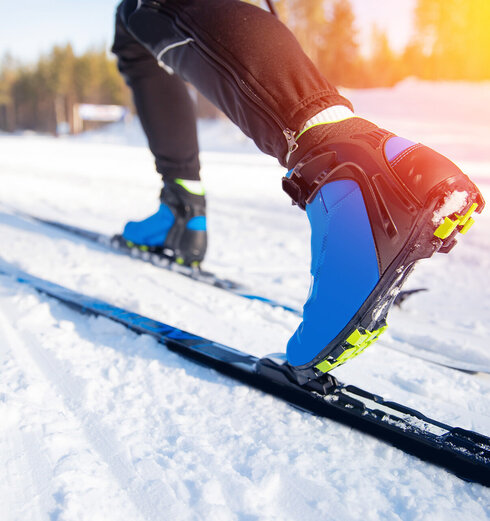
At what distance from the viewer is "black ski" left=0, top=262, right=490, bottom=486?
2.08 feet

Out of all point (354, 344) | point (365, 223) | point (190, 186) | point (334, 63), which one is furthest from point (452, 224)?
point (334, 63)

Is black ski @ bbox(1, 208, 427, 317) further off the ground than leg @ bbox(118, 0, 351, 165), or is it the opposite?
leg @ bbox(118, 0, 351, 165)

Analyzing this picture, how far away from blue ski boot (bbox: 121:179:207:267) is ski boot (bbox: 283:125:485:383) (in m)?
0.82

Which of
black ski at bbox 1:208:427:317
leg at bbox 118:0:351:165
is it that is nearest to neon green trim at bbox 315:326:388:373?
leg at bbox 118:0:351:165

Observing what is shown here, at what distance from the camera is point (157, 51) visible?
2.99 ft

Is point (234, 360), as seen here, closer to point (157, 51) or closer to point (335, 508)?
point (335, 508)

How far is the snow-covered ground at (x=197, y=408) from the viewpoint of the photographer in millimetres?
560

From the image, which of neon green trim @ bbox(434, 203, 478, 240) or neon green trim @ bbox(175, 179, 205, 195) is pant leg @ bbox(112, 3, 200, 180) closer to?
neon green trim @ bbox(175, 179, 205, 195)

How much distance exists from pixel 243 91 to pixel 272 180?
12.4ft

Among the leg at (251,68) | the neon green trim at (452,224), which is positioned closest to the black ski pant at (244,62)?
the leg at (251,68)

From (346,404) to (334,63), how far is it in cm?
3140

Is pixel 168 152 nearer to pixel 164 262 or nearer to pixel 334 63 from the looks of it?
pixel 164 262

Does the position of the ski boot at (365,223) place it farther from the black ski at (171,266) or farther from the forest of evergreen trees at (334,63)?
the forest of evergreen trees at (334,63)

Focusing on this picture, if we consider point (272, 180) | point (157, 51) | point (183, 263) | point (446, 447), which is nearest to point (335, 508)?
point (446, 447)
